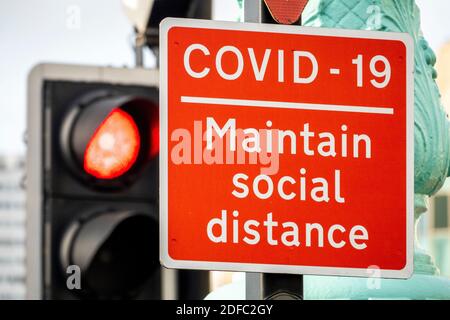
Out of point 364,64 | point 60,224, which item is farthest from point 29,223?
point 364,64

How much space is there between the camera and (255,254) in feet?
13.9

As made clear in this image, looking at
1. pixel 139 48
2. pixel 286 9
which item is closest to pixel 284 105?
pixel 286 9

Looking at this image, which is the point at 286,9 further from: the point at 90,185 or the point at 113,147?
the point at 90,185

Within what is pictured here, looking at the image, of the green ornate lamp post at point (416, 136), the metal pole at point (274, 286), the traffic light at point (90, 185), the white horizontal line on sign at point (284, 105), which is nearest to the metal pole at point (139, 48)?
the traffic light at point (90, 185)

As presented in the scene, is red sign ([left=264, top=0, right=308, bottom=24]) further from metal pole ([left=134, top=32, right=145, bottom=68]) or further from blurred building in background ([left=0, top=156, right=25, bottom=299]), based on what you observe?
blurred building in background ([left=0, top=156, right=25, bottom=299])

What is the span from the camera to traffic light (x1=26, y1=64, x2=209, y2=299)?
430 centimetres

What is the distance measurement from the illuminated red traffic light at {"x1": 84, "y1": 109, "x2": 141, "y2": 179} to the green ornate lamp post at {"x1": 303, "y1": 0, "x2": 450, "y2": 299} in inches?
43.1

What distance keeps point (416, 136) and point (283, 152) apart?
1125 millimetres

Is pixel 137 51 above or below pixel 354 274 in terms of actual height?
above

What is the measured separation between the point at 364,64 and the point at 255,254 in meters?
0.68

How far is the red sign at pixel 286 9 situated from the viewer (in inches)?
171

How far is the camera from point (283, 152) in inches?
170
